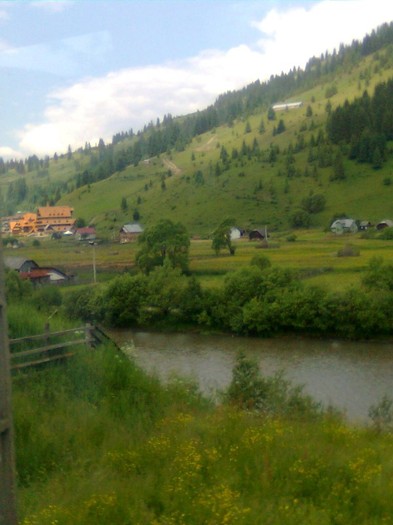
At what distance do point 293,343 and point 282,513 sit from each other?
17328 mm

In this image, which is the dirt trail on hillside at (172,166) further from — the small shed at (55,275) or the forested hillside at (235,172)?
the small shed at (55,275)

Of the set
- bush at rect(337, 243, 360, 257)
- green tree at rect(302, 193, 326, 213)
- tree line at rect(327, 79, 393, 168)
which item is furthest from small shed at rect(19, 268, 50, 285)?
tree line at rect(327, 79, 393, 168)

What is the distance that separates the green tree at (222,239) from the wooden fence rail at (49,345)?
14.8 m

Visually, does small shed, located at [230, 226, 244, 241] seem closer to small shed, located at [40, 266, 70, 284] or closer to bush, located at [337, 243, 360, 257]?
bush, located at [337, 243, 360, 257]

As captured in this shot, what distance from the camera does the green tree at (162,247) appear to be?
17781 mm

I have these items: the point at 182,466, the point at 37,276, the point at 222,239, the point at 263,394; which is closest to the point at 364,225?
the point at 222,239

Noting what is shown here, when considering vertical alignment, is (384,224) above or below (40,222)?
below

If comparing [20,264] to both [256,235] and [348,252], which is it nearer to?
[348,252]

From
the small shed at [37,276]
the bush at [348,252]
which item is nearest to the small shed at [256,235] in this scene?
the bush at [348,252]

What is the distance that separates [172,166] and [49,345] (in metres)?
32.2

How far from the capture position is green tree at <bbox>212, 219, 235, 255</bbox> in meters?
21.9

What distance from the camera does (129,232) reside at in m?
19.3

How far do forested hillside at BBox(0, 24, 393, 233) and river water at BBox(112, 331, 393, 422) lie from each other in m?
4.25

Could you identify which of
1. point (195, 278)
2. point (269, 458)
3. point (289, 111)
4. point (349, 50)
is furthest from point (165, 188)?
point (349, 50)
